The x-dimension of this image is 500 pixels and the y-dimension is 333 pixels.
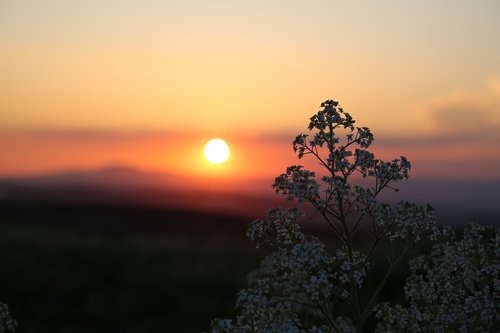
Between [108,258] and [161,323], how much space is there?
654 cm

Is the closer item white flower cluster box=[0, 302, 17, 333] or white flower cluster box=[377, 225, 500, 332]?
white flower cluster box=[377, 225, 500, 332]

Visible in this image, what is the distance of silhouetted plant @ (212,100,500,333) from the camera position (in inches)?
286

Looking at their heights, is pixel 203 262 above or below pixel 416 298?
above

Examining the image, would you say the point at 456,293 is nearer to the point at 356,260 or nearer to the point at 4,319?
the point at 356,260

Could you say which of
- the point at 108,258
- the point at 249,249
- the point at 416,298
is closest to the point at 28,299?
the point at 108,258

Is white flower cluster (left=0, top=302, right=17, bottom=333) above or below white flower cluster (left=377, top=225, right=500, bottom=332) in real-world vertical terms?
above

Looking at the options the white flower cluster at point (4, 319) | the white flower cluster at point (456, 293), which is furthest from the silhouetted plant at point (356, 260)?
the white flower cluster at point (4, 319)

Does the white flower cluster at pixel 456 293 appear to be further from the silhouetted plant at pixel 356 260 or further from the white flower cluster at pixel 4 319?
the white flower cluster at pixel 4 319

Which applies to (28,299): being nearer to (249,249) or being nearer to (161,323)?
(161,323)

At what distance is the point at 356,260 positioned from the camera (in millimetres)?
8531

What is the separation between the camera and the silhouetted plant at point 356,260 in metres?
7.26

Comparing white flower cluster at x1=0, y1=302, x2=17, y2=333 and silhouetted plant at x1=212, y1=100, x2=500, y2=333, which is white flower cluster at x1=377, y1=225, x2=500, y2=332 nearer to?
silhouetted plant at x1=212, y1=100, x2=500, y2=333

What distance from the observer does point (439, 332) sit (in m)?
7.88

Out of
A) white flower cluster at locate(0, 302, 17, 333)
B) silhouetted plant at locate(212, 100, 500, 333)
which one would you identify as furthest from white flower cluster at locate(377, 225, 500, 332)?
white flower cluster at locate(0, 302, 17, 333)
